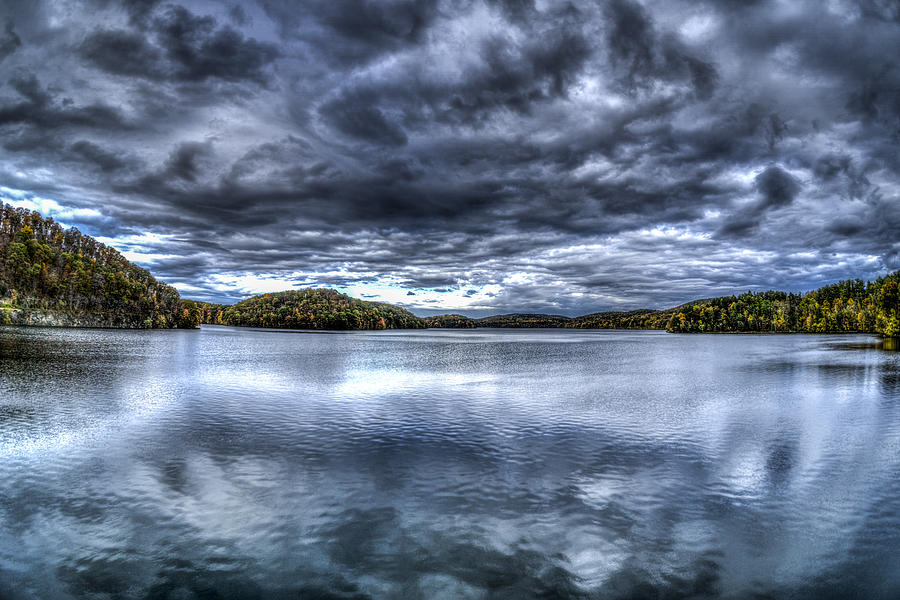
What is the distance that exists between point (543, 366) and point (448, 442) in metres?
42.6

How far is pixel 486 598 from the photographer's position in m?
9.58

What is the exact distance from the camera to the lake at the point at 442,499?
10.4m

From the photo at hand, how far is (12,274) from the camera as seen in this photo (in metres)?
174

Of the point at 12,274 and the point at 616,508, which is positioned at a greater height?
the point at 12,274

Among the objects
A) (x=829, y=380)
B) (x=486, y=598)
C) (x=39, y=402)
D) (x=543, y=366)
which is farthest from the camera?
(x=543, y=366)

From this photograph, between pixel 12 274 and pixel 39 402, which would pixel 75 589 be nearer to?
pixel 39 402

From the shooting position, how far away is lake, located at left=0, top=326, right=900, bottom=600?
34.0 ft

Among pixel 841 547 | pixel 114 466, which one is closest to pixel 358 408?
pixel 114 466

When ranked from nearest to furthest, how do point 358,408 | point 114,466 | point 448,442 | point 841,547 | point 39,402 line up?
point 841,547 → point 114,466 → point 448,442 → point 39,402 → point 358,408

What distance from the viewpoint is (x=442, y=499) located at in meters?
15.1

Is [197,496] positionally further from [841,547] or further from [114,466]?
[841,547]

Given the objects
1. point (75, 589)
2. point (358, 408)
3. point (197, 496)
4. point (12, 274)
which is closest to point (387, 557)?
point (75, 589)

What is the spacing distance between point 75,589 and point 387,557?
676cm

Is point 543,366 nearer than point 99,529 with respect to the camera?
No
